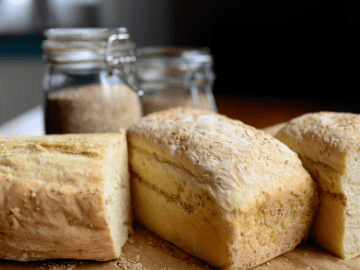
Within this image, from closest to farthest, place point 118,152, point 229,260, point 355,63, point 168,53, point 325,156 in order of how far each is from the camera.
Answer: point 229,260 → point 325,156 → point 118,152 → point 168,53 → point 355,63

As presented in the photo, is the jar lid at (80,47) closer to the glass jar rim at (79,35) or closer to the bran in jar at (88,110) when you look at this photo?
the glass jar rim at (79,35)

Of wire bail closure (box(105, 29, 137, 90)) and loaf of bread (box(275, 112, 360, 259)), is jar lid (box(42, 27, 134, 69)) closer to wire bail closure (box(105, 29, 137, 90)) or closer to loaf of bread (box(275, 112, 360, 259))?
wire bail closure (box(105, 29, 137, 90))

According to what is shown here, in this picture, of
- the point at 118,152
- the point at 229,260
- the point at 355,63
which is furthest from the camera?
the point at 355,63

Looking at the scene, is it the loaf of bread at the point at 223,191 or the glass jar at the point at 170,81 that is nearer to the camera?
the loaf of bread at the point at 223,191

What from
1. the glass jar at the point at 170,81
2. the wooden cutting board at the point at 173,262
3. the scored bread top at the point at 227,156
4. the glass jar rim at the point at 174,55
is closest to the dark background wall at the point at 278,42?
the glass jar rim at the point at 174,55

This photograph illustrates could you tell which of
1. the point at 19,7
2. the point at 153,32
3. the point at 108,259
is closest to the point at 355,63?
the point at 153,32

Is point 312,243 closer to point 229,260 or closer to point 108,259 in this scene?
point 229,260

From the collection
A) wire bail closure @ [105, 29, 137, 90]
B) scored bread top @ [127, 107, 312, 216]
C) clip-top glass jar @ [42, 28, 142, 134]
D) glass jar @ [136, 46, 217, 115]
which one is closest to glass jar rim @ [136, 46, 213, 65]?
glass jar @ [136, 46, 217, 115]
